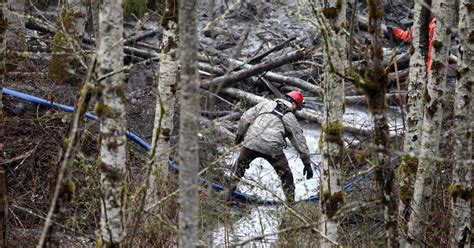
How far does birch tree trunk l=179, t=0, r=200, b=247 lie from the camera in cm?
285

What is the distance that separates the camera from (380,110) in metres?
3.95

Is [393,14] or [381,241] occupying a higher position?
[393,14]

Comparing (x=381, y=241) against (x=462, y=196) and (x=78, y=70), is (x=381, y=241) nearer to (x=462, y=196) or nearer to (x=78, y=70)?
(x=462, y=196)

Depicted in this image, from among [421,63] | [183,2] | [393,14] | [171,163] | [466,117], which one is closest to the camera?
[183,2]

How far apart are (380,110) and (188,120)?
1.39 m

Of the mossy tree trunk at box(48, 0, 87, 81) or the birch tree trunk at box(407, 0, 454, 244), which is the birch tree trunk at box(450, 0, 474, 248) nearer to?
the birch tree trunk at box(407, 0, 454, 244)

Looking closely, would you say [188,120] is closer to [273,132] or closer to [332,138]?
[332,138]

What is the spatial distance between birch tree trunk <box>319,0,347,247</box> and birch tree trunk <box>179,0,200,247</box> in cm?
198

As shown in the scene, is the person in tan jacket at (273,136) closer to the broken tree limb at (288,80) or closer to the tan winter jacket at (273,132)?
the tan winter jacket at (273,132)

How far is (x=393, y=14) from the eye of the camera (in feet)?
49.9

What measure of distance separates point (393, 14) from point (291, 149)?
18.1ft

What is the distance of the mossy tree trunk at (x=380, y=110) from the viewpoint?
12.5 ft

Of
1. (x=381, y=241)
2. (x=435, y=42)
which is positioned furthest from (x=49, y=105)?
(x=435, y=42)

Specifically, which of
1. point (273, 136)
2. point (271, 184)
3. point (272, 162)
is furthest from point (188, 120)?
point (272, 162)
